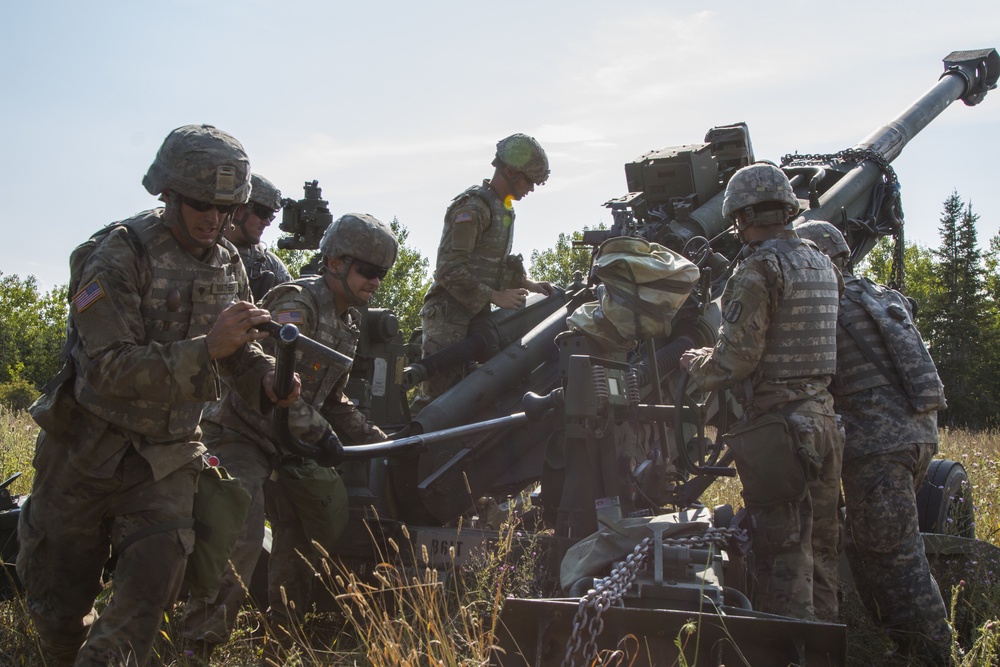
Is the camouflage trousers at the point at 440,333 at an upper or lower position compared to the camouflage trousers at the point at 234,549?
upper

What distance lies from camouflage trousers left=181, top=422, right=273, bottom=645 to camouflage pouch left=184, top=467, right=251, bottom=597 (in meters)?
0.50

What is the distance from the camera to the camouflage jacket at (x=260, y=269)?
245 inches

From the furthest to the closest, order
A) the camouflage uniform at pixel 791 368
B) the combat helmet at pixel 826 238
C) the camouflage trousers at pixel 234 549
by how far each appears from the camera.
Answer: the combat helmet at pixel 826 238
the camouflage uniform at pixel 791 368
the camouflage trousers at pixel 234 549

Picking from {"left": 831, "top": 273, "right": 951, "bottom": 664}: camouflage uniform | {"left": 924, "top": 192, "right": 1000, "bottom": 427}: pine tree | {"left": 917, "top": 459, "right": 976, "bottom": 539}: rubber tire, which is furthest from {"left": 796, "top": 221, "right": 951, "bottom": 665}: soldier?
{"left": 924, "top": 192, "right": 1000, "bottom": 427}: pine tree

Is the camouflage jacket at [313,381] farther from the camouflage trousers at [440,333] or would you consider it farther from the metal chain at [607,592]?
the camouflage trousers at [440,333]

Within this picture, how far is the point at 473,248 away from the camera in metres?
6.93

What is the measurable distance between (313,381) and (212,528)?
1046 millimetres

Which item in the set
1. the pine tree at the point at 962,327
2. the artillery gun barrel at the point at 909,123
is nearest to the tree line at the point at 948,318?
the pine tree at the point at 962,327

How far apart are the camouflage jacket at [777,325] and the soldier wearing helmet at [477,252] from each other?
2.38 meters

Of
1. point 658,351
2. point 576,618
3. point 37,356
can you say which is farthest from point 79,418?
point 37,356

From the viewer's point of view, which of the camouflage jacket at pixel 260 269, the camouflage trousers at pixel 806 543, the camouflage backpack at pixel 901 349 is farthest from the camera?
the camouflage jacket at pixel 260 269

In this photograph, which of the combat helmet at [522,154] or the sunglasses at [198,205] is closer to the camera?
the sunglasses at [198,205]

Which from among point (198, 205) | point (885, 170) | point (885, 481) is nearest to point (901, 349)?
point (885, 481)

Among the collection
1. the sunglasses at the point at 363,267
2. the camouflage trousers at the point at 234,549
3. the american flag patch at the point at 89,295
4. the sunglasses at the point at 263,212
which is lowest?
the camouflage trousers at the point at 234,549
